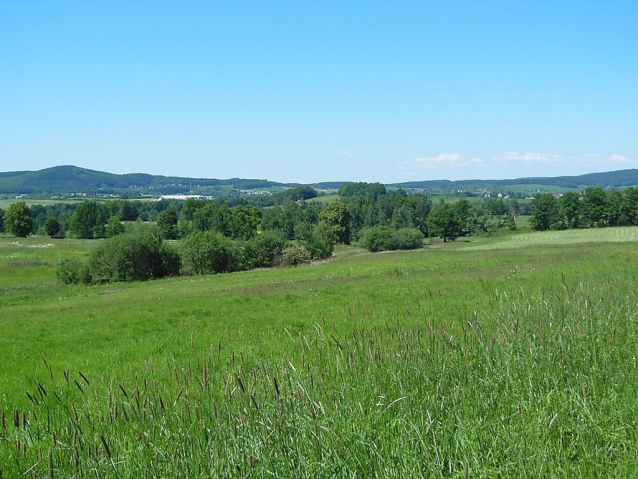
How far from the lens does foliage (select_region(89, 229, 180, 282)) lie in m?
61.8

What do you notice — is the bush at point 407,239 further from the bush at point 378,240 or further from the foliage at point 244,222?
the foliage at point 244,222

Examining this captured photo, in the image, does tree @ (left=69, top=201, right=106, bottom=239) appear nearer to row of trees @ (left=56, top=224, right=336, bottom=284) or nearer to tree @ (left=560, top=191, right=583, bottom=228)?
row of trees @ (left=56, top=224, right=336, bottom=284)

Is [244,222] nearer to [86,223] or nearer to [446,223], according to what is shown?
[86,223]

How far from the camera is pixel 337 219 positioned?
105 meters

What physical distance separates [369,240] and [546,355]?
8515 centimetres

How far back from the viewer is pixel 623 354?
609cm

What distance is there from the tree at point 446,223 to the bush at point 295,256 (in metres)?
47.1

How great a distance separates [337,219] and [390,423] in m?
101

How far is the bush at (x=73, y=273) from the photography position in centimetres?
6003

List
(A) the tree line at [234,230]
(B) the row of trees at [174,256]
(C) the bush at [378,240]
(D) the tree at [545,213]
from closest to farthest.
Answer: (B) the row of trees at [174,256] < (A) the tree line at [234,230] < (C) the bush at [378,240] < (D) the tree at [545,213]

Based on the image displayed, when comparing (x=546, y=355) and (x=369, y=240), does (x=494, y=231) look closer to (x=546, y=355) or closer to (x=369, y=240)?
(x=369, y=240)

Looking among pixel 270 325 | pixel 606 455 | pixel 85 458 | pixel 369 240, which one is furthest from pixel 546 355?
pixel 369 240

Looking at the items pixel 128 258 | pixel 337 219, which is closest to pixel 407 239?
pixel 337 219

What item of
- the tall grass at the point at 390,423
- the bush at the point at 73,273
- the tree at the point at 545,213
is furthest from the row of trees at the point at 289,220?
the tall grass at the point at 390,423
